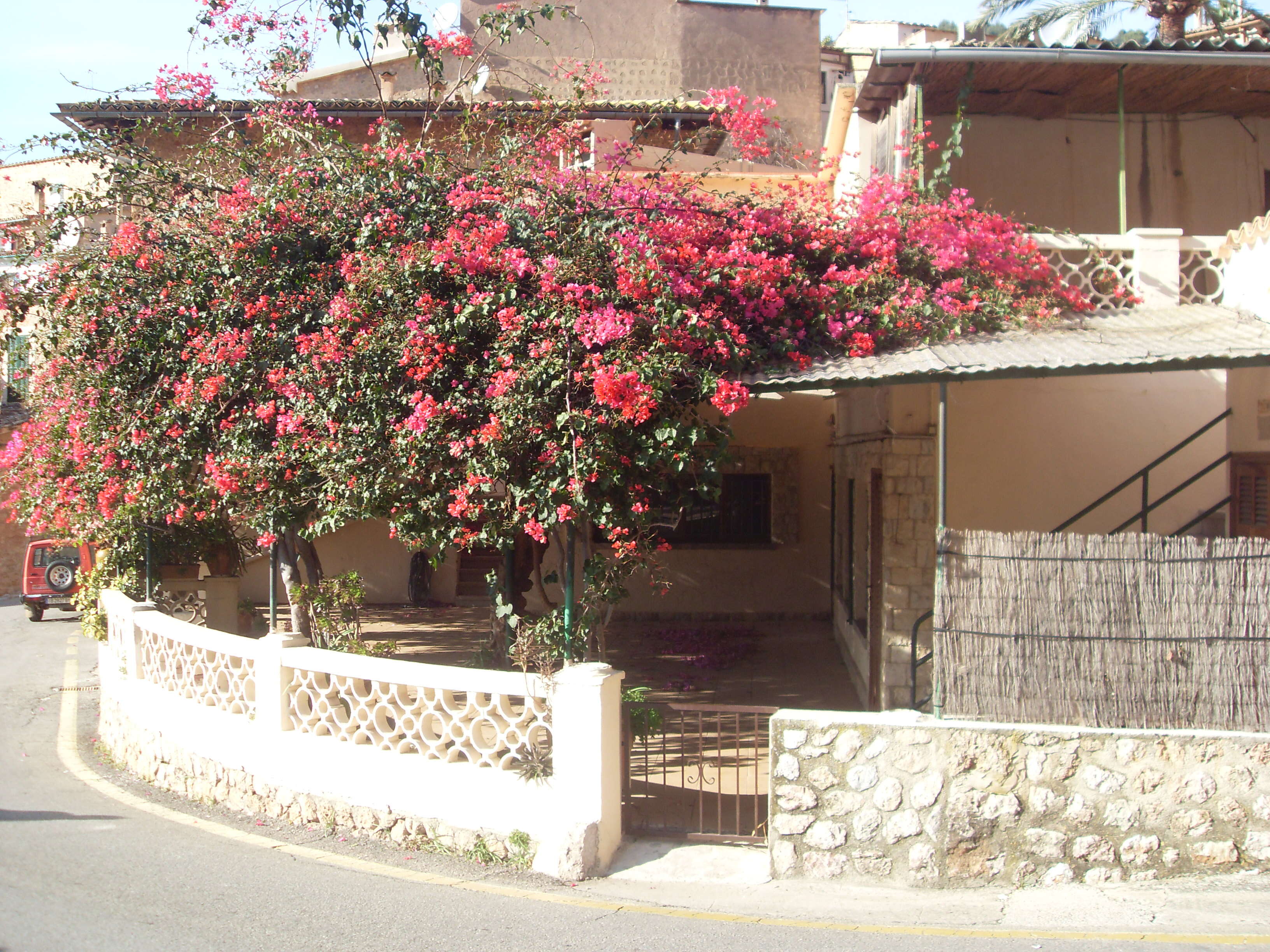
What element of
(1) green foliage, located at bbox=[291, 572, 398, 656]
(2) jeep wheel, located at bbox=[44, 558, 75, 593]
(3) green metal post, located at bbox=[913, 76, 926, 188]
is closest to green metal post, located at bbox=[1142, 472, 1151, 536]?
(3) green metal post, located at bbox=[913, 76, 926, 188]

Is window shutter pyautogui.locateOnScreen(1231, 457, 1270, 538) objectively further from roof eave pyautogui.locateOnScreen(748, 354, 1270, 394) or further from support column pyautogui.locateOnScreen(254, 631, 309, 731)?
support column pyautogui.locateOnScreen(254, 631, 309, 731)

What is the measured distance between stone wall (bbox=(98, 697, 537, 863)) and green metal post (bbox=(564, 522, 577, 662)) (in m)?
1.26

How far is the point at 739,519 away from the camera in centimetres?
1523

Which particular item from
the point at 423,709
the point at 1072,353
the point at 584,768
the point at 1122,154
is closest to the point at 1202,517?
the point at 1122,154

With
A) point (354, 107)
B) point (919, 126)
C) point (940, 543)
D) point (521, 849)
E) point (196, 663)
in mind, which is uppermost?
point (354, 107)

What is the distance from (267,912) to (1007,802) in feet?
12.9

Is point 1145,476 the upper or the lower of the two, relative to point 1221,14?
lower

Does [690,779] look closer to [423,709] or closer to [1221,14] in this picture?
[423,709]

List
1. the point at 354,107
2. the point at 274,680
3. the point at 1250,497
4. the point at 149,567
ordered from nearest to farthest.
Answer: the point at 274,680, the point at 1250,497, the point at 149,567, the point at 354,107

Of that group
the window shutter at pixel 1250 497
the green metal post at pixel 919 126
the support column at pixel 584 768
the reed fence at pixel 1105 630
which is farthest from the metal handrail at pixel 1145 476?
the support column at pixel 584 768

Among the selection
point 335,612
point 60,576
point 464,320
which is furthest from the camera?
point 60,576

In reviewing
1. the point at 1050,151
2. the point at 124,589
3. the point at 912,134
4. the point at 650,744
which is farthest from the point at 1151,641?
the point at 124,589

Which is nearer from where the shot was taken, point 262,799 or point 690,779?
point 262,799

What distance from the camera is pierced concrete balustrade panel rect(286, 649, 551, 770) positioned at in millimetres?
6047
